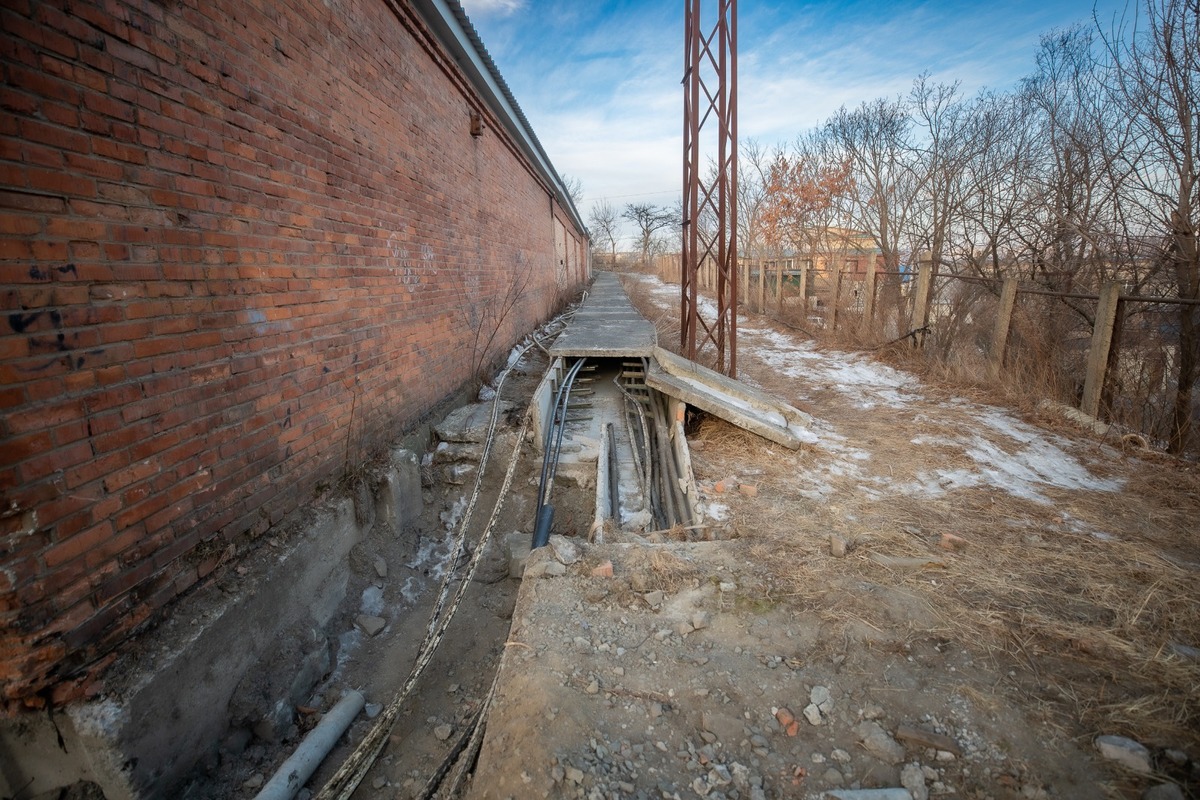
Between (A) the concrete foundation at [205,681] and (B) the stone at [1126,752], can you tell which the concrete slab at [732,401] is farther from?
(A) the concrete foundation at [205,681]

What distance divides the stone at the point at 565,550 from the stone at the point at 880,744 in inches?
63.8

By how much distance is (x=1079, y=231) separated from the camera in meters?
7.20

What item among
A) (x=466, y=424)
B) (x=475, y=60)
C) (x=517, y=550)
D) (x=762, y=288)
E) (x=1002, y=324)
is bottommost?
(x=517, y=550)

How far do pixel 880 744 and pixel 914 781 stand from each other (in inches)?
5.8

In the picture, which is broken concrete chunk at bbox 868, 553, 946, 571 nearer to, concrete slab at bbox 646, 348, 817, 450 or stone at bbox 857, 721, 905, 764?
stone at bbox 857, 721, 905, 764

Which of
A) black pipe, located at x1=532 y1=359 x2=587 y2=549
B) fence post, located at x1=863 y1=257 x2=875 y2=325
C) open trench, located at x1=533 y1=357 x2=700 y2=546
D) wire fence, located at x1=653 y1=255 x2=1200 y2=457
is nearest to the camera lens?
black pipe, located at x1=532 y1=359 x2=587 y2=549

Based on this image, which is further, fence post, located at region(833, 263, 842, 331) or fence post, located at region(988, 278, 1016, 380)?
fence post, located at region(833, 263, 842, 331)

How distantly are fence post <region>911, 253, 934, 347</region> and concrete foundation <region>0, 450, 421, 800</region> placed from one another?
9.65 metres

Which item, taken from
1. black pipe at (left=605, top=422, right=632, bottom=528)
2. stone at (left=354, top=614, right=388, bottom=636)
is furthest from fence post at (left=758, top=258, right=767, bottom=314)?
stone at (left=354, top=614, right=388, bottom=636)

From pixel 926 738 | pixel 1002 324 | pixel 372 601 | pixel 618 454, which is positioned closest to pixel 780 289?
pixel 1002 324

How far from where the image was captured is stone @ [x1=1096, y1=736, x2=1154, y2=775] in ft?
5.74

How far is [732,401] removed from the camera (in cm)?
574

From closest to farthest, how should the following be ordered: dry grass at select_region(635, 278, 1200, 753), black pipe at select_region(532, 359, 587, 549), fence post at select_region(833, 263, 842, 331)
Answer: dry grass at select_region(635, 278, 1200, 753)
black pipe at select_region(532, 359, 587, 549)
fence post at select_region(833, 263, 842, 331)

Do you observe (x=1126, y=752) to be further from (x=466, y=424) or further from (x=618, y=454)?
(x=466, y=424)
